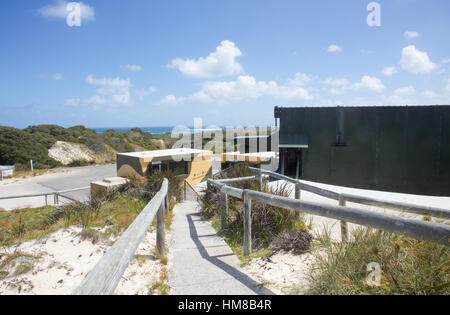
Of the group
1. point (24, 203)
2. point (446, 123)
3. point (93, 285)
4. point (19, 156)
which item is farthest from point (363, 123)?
point (19, 156)

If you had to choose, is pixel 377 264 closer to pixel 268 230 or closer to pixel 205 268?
pixel 205 268

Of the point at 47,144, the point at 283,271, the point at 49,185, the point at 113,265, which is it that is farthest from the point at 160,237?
the point at 47,144

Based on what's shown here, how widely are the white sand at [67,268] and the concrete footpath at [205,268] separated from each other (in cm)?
27

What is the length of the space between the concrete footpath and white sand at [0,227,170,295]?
0.27m

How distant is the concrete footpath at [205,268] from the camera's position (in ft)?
8.72

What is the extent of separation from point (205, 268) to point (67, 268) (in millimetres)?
1462

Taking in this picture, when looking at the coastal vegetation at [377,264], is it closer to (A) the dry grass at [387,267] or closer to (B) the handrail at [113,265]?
(A) the dry grass at [387,267]

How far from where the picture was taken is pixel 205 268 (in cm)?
320

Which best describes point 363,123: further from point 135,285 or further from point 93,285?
point 93,285

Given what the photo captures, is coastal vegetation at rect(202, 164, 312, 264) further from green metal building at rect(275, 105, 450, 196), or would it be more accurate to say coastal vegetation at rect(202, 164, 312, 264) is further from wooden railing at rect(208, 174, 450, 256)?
green metal building at rect(275, 105, 450, 196)

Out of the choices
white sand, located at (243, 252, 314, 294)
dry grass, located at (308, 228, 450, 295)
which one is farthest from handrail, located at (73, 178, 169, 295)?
dry grass, located at (308, 228, 450, 295)

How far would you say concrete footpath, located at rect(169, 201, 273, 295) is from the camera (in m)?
2.66

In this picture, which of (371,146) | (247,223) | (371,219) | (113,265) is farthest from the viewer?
(371,146)
